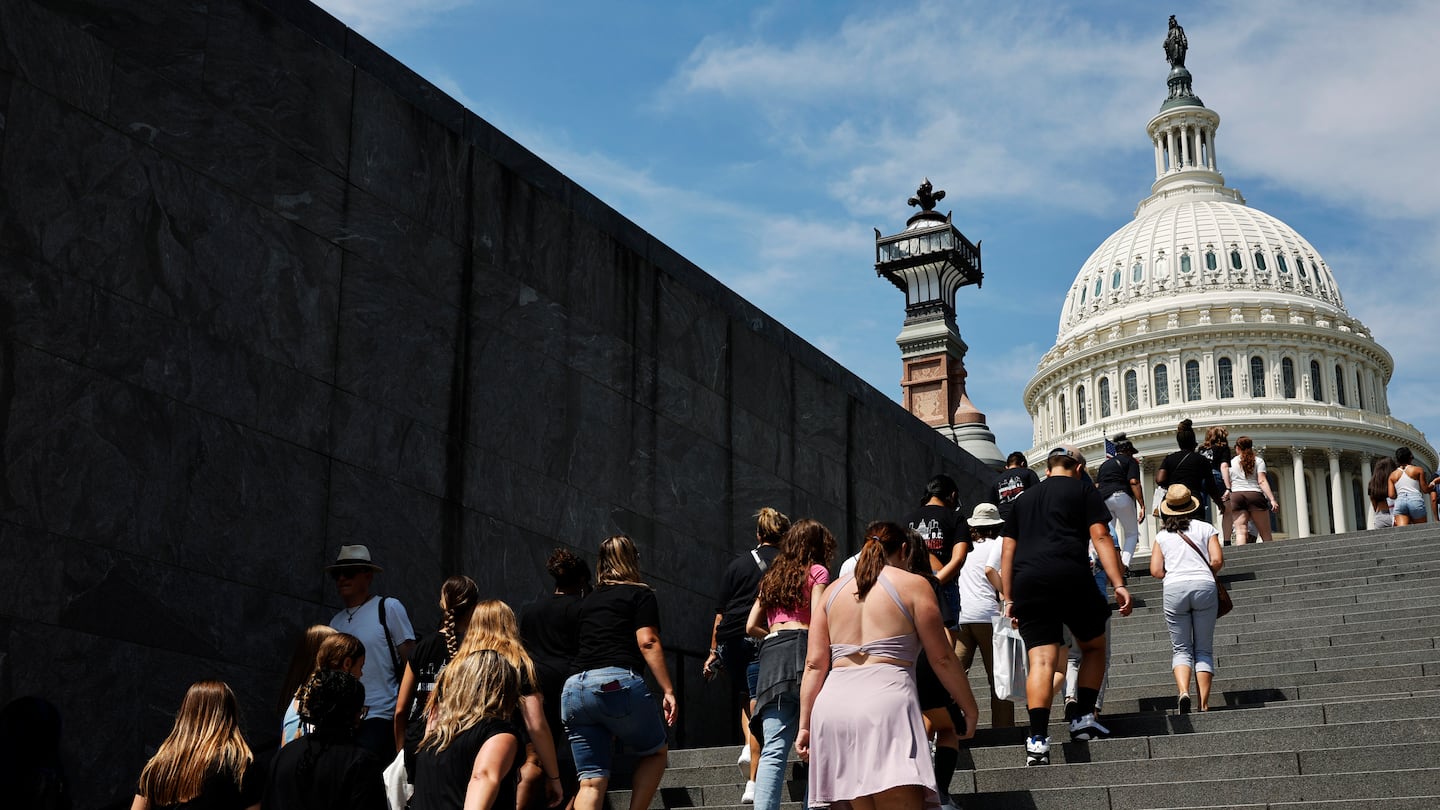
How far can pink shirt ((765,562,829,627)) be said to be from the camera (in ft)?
24.5

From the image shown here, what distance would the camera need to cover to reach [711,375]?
45.6 ft

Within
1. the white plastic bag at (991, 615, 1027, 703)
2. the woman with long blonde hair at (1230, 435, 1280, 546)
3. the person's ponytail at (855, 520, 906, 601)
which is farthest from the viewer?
the woman with long blonde hair at (1230, 435, 1280, 546)

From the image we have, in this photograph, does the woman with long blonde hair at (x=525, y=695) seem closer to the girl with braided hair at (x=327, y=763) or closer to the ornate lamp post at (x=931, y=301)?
the girl with braided hair at (x=327, y=763)

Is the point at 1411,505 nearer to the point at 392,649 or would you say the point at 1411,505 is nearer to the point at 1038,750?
the point at 1038,750

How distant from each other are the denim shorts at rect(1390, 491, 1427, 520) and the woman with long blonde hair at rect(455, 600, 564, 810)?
604 inches

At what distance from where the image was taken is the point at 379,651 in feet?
25.2

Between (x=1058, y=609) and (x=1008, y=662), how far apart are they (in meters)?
1.20

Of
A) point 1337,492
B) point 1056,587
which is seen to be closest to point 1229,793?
point 1056,587

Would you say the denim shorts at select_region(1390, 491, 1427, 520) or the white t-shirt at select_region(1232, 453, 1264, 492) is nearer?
the denim shorts at select_region(1390, 491, 1427, 520)

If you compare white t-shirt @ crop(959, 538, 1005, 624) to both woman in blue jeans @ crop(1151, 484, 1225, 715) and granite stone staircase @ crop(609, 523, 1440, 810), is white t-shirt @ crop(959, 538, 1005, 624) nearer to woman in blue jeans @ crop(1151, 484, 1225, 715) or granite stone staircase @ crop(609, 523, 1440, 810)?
granite stone staircase @ crop(609, 523, 1440, 810)

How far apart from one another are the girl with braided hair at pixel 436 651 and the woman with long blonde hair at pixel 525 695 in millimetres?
746

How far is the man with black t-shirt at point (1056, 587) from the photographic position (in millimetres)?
8086

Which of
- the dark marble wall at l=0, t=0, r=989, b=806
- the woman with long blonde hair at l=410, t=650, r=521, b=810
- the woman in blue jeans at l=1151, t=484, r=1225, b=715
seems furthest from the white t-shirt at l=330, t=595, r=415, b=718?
the woman in blue jeans at l=1151, t=484, r=1225, b=715

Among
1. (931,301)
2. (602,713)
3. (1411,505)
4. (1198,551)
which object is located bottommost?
(602,713)
